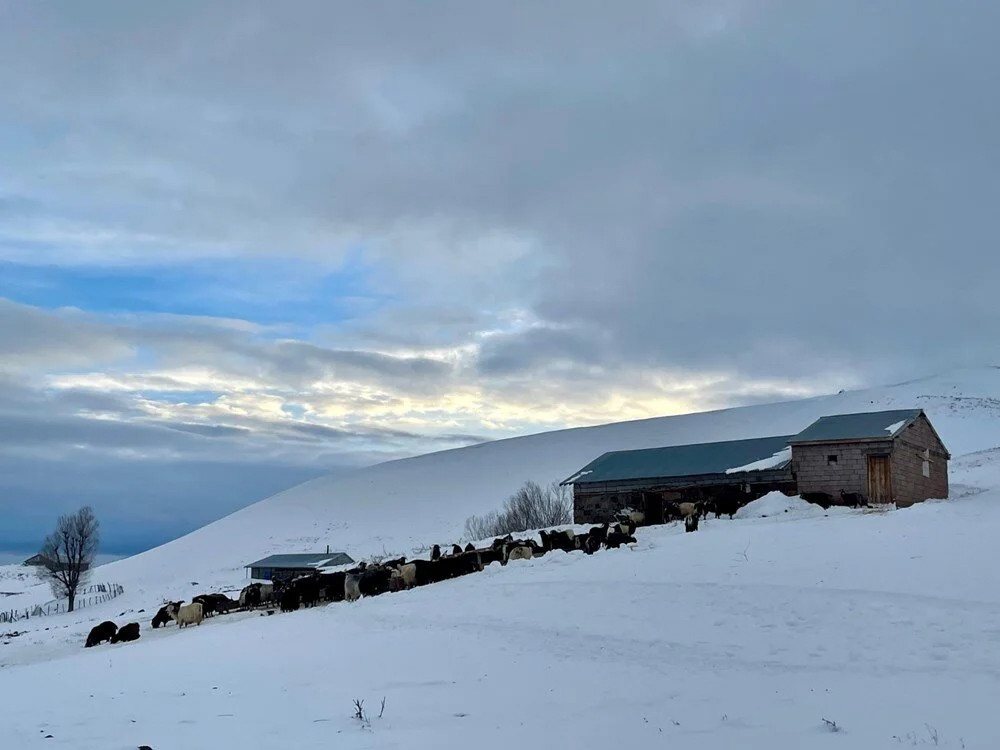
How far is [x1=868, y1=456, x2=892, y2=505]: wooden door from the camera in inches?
1371

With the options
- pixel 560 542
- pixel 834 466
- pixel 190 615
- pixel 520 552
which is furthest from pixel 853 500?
pixel 190 615

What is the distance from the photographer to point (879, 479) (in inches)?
1383

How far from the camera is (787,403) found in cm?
12000

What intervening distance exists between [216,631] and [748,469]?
2481 centimetres

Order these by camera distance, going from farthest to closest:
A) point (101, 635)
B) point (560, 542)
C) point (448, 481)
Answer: point (448, 481), point (560, 542), point (101, 635)

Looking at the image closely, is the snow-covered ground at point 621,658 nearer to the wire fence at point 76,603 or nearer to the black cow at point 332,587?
the black cow at point 332,587

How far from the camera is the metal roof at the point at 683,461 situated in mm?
40562

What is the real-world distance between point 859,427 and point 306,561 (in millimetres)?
33034

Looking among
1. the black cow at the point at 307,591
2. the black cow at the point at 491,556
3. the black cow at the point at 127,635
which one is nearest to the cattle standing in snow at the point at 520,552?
the black cow at the point at 491,556

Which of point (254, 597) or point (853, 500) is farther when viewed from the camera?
point (853, 500)

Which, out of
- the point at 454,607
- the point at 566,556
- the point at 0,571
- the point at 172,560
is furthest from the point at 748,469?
the point at 0,571

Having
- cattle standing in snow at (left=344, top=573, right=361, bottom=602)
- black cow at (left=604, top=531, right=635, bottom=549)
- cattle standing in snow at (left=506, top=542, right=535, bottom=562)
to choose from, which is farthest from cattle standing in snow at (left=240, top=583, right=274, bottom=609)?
black cow at (left=604, top=531, right=635, bottom=549)

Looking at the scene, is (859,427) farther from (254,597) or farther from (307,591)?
(254,597)

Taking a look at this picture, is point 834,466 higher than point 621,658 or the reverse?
higher
